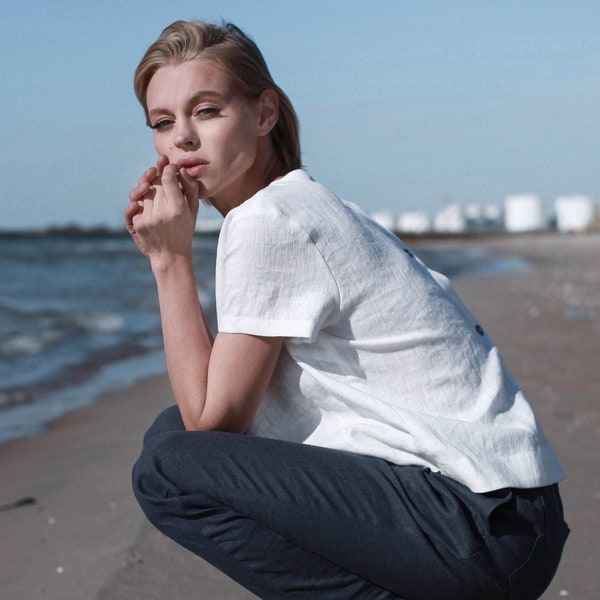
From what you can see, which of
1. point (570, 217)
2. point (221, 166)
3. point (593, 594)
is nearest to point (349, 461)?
point (221, 166)

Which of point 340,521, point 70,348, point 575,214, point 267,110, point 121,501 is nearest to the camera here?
point 340,521

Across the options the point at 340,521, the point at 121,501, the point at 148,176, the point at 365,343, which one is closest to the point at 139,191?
the point at 148,176

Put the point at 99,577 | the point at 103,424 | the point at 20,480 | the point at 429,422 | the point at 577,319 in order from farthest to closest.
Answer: the point at 577,319, the point at 103,424, the point at 20,480, the point at 99,577, the point at 429,422

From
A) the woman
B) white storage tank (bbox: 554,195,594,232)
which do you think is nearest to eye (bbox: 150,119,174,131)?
the woman

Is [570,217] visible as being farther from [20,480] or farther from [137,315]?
[20,480]

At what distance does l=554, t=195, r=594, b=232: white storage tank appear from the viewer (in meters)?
79.8

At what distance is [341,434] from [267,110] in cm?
68

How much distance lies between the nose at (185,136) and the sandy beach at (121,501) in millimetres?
1152

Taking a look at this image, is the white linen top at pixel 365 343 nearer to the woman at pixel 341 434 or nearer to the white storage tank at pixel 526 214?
the woman at pixel 341 434

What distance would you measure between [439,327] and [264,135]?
0.56 metres

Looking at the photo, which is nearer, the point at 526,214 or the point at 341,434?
the point at 341,434

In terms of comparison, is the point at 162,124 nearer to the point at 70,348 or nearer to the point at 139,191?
the point at 139,191

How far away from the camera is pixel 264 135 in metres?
1.96

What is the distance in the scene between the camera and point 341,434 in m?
1.72
